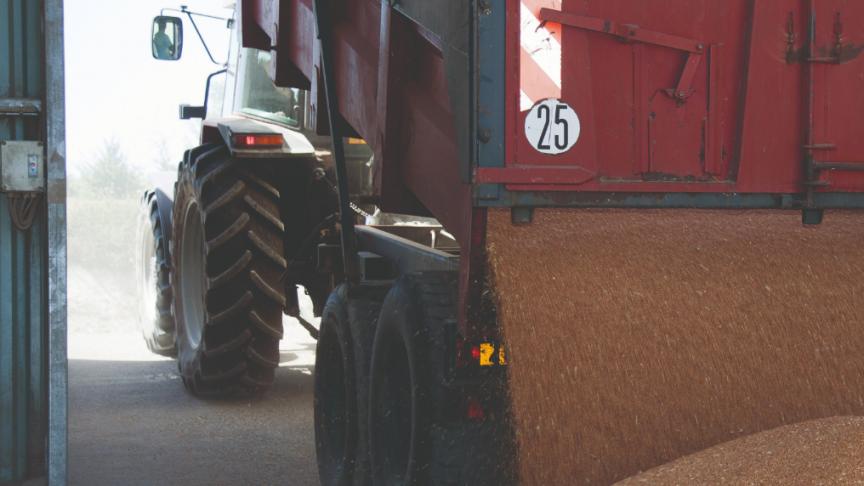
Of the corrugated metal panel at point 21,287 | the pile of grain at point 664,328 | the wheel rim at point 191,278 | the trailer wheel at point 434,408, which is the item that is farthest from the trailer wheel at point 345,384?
the wheel rim at point 191,278

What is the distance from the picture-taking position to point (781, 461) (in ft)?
14.4

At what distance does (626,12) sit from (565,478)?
1.64 metres

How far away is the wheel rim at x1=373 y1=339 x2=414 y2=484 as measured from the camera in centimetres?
504

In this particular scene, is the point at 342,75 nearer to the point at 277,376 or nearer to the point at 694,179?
the point at 694,179

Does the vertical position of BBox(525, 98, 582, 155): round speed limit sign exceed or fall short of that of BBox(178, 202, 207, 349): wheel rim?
it exceeds it

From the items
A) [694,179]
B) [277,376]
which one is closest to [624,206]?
[694,179]

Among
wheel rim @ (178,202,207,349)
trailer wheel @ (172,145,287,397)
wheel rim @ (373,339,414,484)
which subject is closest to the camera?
wheel rim @ (373,339,414,484)

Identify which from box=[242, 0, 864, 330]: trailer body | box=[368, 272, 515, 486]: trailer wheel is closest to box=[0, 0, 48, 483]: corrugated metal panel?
box=[368, 272, 515, 486]: trailer wheel

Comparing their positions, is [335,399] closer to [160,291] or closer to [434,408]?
[434,408]

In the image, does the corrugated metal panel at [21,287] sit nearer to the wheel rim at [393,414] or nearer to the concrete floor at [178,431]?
the concrete floor at [178,431]

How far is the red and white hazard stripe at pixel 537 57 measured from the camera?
167 inches

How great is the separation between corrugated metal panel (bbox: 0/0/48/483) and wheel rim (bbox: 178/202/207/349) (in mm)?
2932

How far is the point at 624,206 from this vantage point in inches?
172

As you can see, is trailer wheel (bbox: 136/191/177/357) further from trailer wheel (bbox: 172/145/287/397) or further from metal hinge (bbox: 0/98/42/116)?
metal hinge (bbox: 0/98/42/116)
